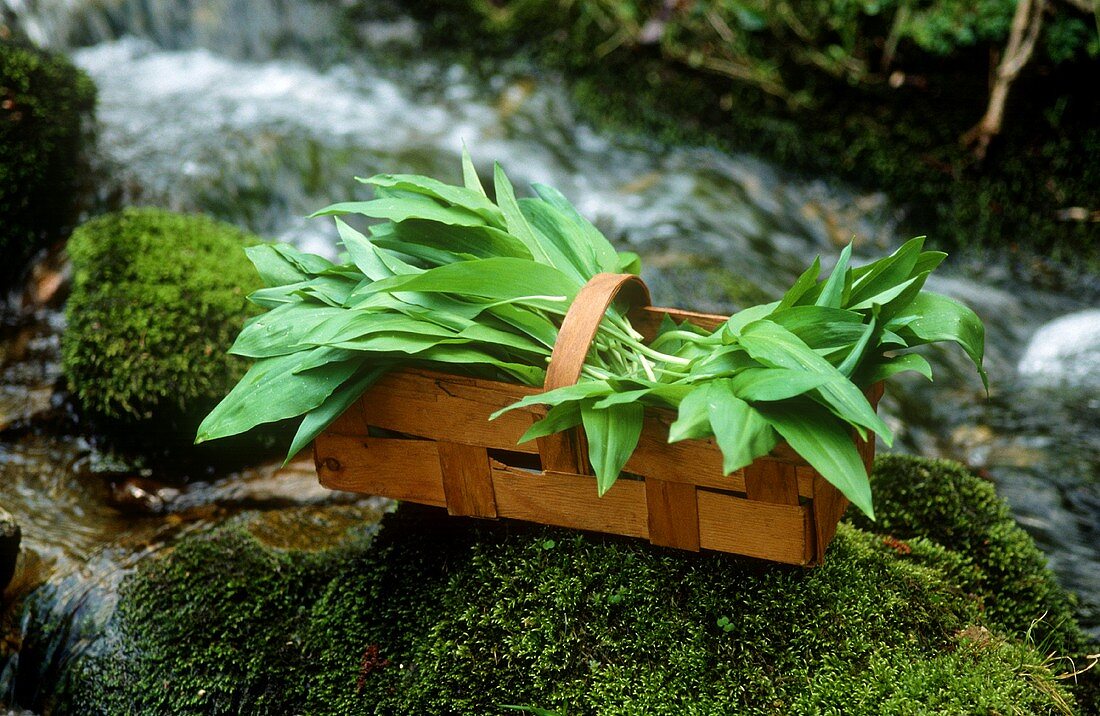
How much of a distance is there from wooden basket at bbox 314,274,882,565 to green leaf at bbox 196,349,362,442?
0.14 meters

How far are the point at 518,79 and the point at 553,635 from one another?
525 cm

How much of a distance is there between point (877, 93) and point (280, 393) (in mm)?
5062

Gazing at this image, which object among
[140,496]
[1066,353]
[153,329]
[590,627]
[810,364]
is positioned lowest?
[1066,353]

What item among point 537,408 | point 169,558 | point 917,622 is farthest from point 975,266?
point 169,558

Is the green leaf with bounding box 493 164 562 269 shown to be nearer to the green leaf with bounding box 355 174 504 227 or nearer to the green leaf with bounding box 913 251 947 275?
the green leaf with bounding box 355 174 504 227

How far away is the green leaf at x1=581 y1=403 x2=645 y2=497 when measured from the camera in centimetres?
162

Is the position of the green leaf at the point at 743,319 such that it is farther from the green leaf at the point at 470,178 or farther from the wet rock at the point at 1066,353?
the wet rock at the point at 1066,353

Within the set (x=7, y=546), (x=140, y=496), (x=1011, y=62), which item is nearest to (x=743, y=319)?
(x=7, y=546)

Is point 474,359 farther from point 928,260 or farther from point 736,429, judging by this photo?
point 928,260

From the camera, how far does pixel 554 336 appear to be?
1966mm

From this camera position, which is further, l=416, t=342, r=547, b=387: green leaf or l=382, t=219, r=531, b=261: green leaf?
l=382, t=219, r=531, b=261: green leaf

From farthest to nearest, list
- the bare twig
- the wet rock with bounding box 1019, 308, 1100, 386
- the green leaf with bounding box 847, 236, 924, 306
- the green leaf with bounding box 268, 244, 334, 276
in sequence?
the bare twig
the wet rock with bounding box 1019, 308, 1100, 386
the green leaf with bounding box 268, 244, 334, 276
the green leaf with bounding box 847, 236, 924, 306

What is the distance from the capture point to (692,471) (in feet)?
5.71

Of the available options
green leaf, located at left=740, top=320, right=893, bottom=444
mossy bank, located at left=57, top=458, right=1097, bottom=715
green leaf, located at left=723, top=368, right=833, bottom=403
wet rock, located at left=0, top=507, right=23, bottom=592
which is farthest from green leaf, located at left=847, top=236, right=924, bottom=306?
wet rock, located at left=0, top=507, right=23, bottom=592
